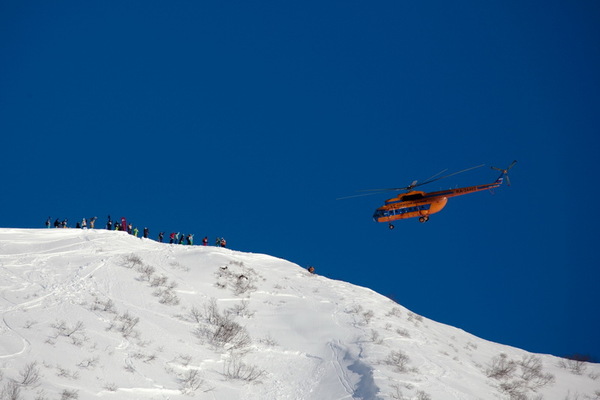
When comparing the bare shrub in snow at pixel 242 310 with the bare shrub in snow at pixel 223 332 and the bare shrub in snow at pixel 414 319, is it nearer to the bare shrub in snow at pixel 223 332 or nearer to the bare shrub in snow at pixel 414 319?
the bare shrub in snow at pixel 223 332

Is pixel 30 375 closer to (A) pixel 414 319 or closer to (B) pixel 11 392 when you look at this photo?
(B) pixel 11 392

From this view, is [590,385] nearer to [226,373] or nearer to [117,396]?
[226,373]

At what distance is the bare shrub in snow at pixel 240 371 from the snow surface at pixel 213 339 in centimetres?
6

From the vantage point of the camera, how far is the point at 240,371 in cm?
1809

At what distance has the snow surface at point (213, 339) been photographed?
16.2 m

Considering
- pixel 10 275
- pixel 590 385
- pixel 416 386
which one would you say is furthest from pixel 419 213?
pixel 10 275

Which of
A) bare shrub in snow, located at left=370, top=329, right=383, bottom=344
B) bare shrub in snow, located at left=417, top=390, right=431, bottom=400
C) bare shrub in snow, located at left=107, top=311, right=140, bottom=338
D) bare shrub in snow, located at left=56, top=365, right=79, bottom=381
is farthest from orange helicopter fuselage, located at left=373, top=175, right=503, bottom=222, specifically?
bare shrub in snow, located at left=56, top=365, right=79, bottom=381

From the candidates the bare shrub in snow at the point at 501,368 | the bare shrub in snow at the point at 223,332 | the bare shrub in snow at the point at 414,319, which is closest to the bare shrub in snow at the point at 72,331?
the bare shrub in snow at the point at 223,332

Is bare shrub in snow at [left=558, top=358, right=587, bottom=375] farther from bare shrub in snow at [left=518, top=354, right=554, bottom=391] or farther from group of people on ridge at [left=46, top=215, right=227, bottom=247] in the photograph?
group of people on ridge at [left=46, top=215, right=227, bottom=247]

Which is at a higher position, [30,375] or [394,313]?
[394,313]

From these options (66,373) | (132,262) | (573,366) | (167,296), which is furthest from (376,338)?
(573,366)

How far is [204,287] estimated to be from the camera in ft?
84.0

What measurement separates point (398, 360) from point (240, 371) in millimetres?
6220

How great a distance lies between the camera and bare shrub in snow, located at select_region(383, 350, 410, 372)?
62.1 ft
